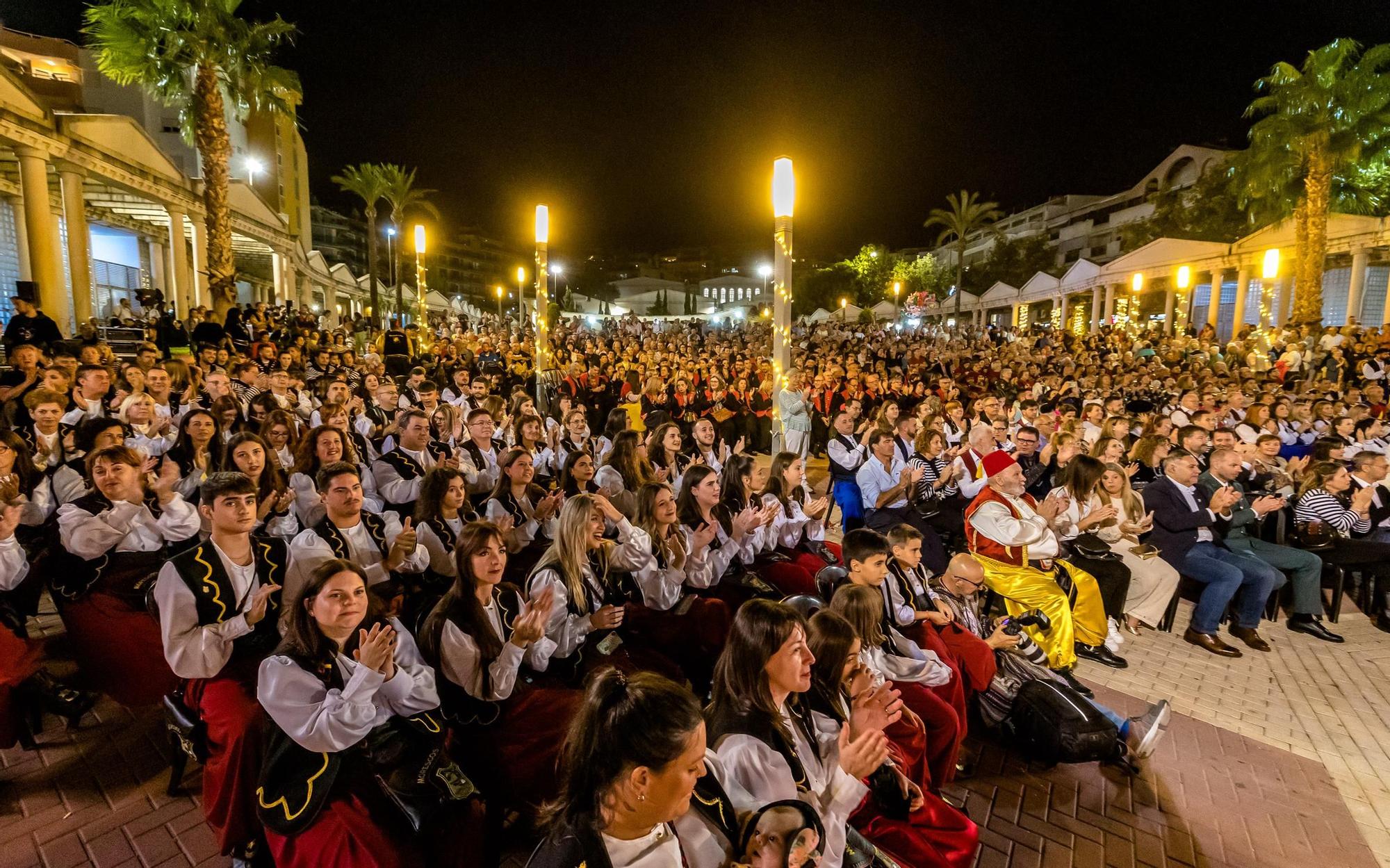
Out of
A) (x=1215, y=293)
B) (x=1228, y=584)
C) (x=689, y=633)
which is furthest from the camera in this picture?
(x=1215, y=293)

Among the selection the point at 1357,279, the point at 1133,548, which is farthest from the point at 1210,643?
the point at 1357,279

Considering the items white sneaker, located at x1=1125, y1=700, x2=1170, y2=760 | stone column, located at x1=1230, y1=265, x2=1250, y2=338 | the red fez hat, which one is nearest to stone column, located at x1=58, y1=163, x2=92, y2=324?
→ the red fez hat

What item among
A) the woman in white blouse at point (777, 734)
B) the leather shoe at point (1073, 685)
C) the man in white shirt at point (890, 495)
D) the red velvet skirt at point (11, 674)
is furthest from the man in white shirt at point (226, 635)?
the man in white shirt at point (890, 495)

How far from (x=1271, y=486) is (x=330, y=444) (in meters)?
9.07

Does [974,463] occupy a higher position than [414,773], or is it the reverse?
[974,463]

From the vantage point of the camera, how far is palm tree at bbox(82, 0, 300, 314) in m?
13.7

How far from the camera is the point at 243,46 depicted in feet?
49.1

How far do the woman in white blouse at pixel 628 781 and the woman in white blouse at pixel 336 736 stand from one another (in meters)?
0.92

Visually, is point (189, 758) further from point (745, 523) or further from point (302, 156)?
point (302, 156)

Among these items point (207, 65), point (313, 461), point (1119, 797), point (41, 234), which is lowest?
point (1119, 797)

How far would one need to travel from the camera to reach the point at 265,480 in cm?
479

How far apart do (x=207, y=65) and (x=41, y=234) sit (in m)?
4.72

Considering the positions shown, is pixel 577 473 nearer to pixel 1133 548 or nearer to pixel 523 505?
pixel 523 505

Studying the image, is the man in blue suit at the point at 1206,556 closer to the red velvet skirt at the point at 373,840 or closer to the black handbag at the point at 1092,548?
the black handbag at the point at 1092,548
